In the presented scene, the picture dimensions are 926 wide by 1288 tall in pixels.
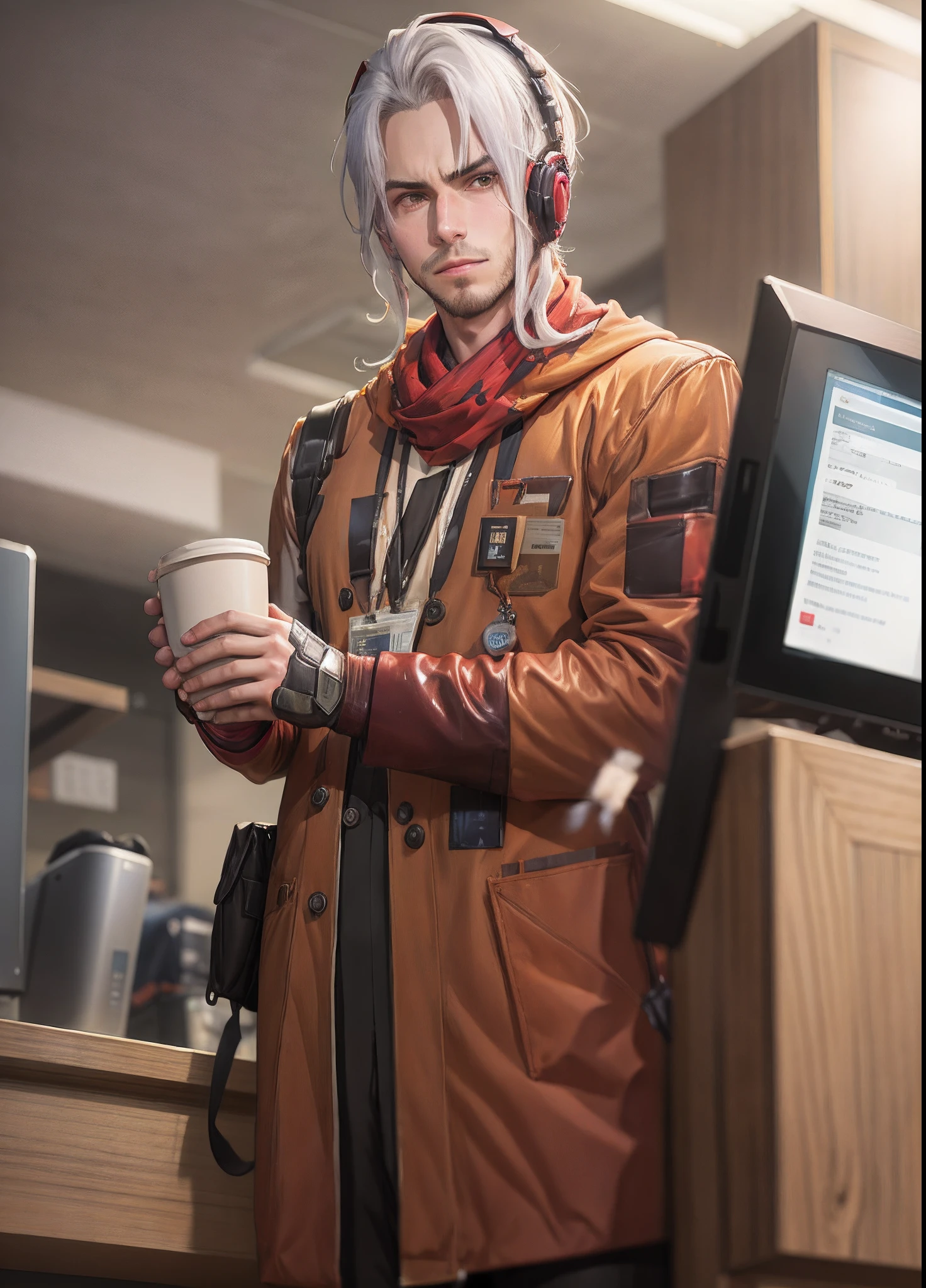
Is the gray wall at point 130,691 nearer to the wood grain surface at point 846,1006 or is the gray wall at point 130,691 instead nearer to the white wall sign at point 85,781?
the white wall sign at point 85,781

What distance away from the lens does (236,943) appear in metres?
1.15

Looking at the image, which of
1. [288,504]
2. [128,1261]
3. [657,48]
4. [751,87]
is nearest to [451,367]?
[288,504]

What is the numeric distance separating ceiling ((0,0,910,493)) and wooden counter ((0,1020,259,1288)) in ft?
1.90

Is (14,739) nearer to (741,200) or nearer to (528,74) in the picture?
(528,74)

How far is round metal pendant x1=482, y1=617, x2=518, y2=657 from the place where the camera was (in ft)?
3.45

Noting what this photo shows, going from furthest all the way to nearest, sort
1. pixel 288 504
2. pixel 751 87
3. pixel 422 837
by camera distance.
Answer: pixel 751 87
pixel 288 504
pixel 422 837

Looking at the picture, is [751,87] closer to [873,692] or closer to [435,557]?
[435,557]

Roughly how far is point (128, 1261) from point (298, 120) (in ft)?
3.77

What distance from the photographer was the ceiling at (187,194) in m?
1.38

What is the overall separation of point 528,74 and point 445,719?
2.12ft

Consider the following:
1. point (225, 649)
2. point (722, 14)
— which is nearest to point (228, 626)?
point (225, 649)

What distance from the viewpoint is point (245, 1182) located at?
1.19 metres

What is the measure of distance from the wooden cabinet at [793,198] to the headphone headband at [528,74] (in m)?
0.41

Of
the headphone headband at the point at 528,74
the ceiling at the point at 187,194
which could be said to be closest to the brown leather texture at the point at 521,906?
the headphone headband at the point at 528,74
